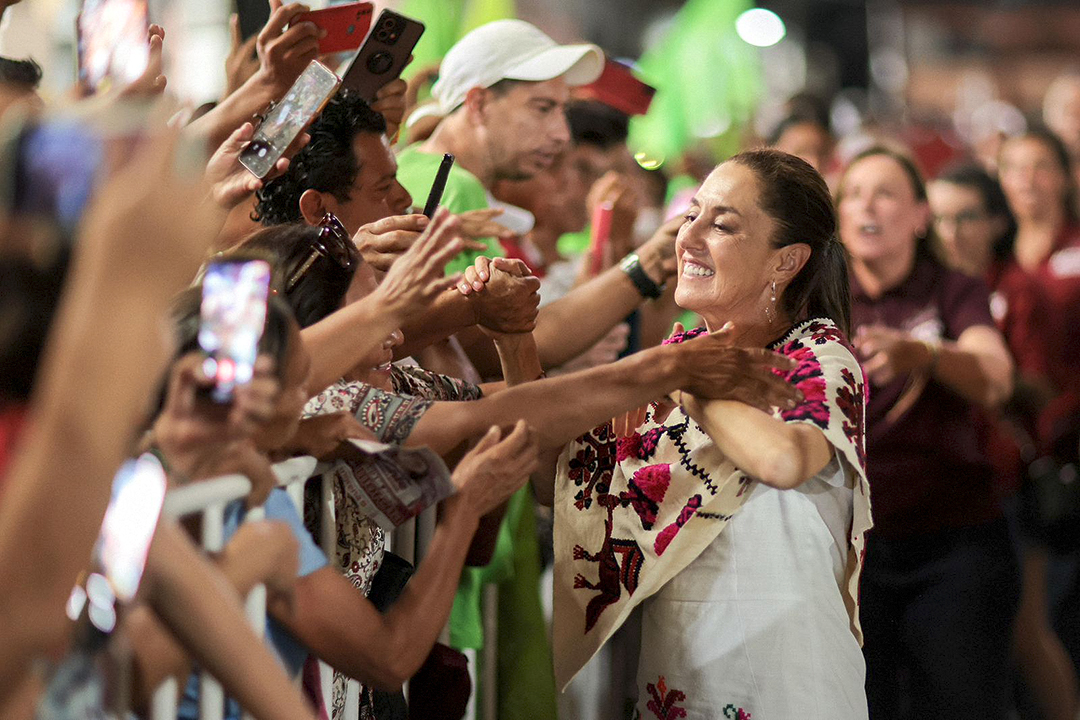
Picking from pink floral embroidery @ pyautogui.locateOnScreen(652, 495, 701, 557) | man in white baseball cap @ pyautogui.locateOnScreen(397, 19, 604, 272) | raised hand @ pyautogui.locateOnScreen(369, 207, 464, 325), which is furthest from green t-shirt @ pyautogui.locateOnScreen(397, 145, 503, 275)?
raised hand @ pyautogui.locateOnScreen(369, 207, 464, 325)

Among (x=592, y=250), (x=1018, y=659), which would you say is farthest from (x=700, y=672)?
(x=1018, y=659)

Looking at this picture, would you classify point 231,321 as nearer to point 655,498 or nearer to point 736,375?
point 736,375

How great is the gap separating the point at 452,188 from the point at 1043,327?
6.90ft

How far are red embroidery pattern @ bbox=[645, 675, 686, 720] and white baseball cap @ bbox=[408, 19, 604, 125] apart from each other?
1.80m

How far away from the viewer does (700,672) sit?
2154mm

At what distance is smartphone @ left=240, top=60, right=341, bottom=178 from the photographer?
224 cm

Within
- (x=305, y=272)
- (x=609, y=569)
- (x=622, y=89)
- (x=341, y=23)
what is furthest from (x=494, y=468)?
(x=622, y=89)

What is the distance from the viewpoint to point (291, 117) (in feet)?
7.41

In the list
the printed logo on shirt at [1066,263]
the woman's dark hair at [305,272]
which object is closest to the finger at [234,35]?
the woman's dark hair at [305,272]

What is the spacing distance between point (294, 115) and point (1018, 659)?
2.80 meters

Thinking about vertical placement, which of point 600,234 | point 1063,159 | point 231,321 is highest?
point 1063,159

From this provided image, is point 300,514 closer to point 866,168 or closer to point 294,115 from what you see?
point 294,115

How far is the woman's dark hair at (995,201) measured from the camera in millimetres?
4336

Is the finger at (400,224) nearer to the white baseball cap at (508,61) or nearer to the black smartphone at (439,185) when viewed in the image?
the black smartphone at (439,185)
